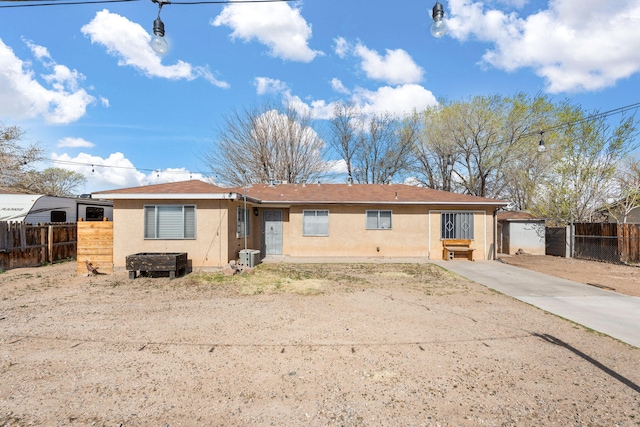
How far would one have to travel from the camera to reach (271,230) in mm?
13961

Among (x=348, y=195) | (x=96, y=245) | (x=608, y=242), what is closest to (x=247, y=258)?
(x=96, y=245)

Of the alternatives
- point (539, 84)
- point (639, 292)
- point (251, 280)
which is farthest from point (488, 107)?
point (251, 280)

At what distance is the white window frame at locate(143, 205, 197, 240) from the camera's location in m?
9.84

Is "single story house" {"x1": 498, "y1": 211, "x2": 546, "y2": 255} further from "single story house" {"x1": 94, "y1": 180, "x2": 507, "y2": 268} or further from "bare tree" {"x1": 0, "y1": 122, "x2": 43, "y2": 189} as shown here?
"bare tree" {"x1": 0, "y1": 122, "x2": 43, "y2": 189}

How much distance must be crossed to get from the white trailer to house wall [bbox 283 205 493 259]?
35.0 feet

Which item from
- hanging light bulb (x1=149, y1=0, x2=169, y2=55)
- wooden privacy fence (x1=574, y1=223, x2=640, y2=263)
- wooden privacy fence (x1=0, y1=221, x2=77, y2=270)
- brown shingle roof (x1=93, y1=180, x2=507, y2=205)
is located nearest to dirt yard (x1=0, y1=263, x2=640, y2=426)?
hanging light bulb (x1=149, y1=0, x2=169, y2=55)

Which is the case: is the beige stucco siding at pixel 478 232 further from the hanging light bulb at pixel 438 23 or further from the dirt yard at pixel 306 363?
the hanging light bulb at pixel 438 23

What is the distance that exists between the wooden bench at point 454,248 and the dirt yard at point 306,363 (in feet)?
20.6

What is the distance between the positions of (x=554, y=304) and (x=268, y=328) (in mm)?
6086

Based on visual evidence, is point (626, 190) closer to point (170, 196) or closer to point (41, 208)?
point (170, 196)

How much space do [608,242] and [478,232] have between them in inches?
206

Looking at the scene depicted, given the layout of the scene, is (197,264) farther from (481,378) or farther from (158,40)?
(481,378)

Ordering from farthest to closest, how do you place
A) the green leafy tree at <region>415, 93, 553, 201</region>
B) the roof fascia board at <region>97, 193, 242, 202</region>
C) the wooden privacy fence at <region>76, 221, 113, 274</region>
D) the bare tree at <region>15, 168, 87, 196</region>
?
the bare tree at <region>15, 168, 87, 196</region>
the green leafy tree at <region>415, 93, 553, 201</region>
the wooden privacy fence at <region>76, 221, 113, 274</region>
the roof fascia board at <region>97, 193, 242, 202</region>

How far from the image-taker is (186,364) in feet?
12.2
